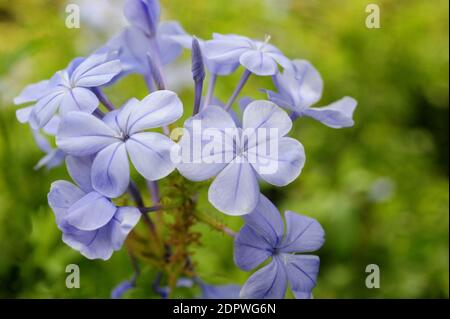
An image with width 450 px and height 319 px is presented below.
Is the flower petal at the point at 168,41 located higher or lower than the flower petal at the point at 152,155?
higher

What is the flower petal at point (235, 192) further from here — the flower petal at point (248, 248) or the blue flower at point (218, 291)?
the blue flower at point (218, 291)

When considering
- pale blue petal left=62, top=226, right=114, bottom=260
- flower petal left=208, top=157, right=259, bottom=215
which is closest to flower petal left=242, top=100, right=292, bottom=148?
flower petal left=208, top=157, right=259, bottom=215

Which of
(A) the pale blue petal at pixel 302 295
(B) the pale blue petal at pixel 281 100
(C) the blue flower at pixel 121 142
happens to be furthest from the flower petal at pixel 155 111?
(A) the pale blue petal at pixel 302 295

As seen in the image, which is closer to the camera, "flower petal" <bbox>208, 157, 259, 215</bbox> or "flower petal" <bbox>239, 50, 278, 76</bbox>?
"flower petal" <bbox>208, 157, 259, 215</bbox>

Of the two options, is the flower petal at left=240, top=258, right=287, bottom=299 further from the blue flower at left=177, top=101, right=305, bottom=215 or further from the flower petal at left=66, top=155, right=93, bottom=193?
the flower petal at left=66, top=155, right=93, bottom=193

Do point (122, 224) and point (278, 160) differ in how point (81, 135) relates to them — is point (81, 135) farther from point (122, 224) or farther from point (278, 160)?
point (278, 160)

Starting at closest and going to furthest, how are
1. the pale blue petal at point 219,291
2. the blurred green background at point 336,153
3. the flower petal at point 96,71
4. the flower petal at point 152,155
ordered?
the flower petal at point 152,155 < the flower petal at point 96,71 < the pale blue petal at point 219,291 < the blurred green background at point 336,153

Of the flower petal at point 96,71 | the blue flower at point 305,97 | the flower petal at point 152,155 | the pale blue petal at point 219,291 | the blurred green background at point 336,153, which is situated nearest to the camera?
the flower petal at point 152,155

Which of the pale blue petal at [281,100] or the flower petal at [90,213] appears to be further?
the pale blue petal at [281,100]

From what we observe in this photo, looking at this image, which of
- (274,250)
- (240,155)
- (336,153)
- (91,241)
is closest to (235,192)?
(240,155)
